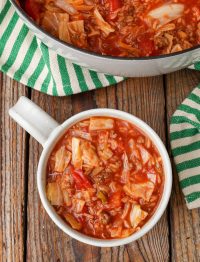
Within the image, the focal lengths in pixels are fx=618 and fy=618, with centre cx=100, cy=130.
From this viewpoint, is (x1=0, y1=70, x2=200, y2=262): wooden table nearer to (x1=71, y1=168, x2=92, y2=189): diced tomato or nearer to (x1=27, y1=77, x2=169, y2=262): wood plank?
(x1=27, y1=77, x2=169, y2=262): wood plank

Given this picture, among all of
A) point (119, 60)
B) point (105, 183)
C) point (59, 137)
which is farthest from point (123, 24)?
point (105, 183)

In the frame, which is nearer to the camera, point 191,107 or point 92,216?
point 92,216

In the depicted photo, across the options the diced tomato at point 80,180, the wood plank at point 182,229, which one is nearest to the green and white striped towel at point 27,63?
the diced tomato at point 80,180

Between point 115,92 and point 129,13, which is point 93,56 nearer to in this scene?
point 129,13

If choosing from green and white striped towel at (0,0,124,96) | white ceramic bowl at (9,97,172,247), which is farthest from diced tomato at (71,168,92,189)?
green and white striped towel at (0,0,124,96)

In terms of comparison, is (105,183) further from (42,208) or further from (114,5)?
(114,5)

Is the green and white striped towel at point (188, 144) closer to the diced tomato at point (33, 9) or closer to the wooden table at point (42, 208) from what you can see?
the wooden table at point (42, 208)

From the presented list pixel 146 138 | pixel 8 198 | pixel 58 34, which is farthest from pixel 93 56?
pixel 8 198

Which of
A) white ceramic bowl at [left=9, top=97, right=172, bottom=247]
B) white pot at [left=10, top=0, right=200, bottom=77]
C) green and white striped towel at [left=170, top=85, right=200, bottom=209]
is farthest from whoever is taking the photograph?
green and white striped towel at [left=170, top=85, right=200, bottom=209]
